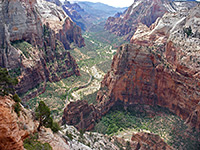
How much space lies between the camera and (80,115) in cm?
5028

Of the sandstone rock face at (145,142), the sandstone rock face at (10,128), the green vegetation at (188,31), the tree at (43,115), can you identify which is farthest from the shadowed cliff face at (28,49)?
the green vegetation at (188,31)

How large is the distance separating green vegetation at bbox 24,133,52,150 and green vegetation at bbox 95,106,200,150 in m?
31.3

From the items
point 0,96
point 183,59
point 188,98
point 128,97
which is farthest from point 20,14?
point 188,98

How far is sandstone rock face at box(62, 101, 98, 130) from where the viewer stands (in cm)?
4859

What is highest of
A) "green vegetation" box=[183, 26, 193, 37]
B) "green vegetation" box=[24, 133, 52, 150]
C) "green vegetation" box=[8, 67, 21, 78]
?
"green vegetation" box=[183, 26, 193, 37]

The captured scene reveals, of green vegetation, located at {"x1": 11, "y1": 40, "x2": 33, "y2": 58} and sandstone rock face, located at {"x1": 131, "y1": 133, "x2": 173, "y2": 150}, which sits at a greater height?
green vegetation, located at {"x1": 11, "y1": 40, "x2": 33, "y2": 58}

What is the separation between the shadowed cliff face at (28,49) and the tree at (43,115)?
4031 cm

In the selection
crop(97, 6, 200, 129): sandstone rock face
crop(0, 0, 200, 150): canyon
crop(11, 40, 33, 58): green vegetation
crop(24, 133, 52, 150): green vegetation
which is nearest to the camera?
crop(24, 133, 52, 150): green vegetation

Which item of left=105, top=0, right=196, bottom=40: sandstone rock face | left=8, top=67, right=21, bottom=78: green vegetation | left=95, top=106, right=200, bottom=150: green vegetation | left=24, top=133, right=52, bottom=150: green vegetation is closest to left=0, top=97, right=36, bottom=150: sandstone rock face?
left=24, top=133, right=52, bottom=150: green vegetation

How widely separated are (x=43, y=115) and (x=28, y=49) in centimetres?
5075

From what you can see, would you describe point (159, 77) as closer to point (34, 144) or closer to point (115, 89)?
point (115, 89)

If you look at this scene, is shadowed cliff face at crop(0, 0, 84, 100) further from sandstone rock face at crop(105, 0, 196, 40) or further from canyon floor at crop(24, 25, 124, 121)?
sandstone rock face at crop(105, 0, 196, 40)

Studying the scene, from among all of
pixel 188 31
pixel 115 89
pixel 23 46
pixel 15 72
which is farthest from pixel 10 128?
pixel 188 31

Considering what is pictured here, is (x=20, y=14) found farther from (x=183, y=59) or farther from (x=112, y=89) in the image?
(x=183, y=59)
